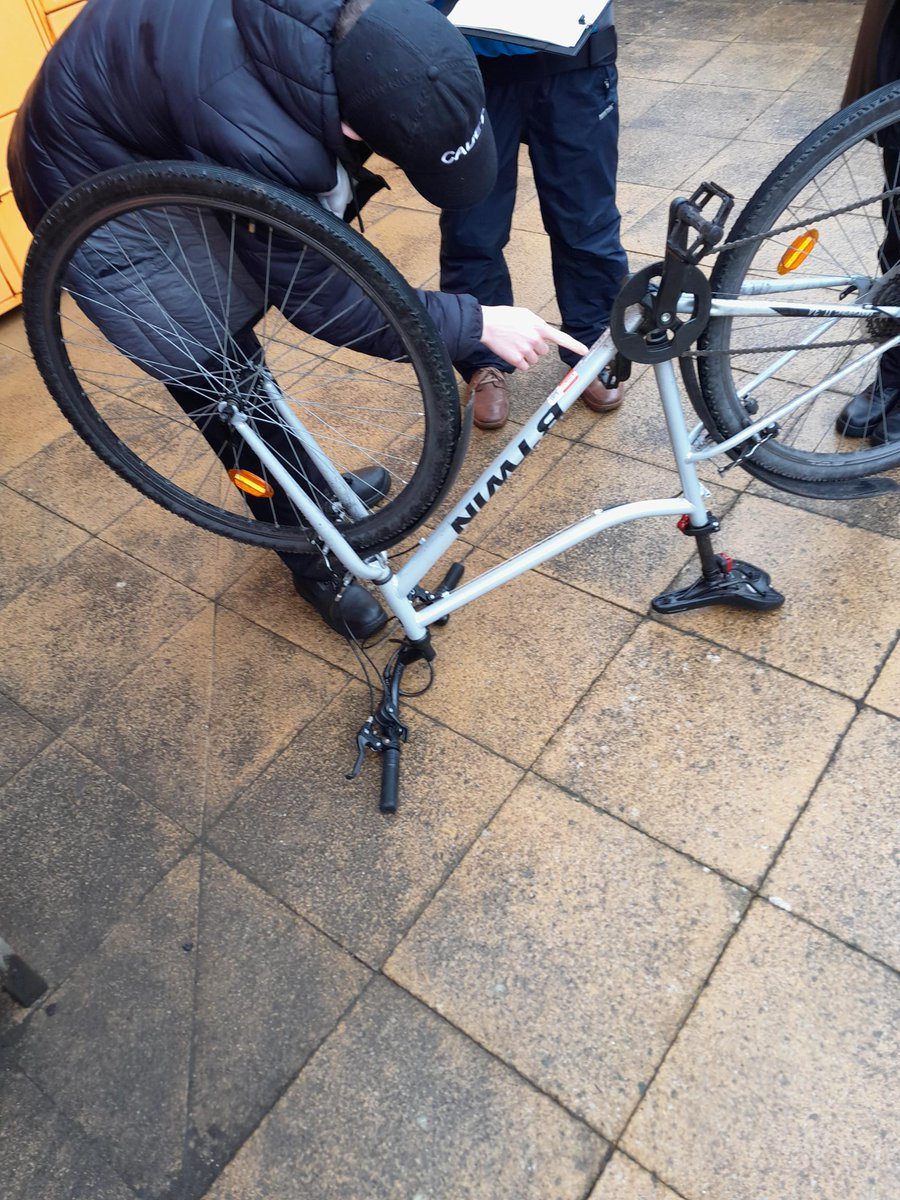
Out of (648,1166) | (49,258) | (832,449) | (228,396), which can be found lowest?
(648,1166)

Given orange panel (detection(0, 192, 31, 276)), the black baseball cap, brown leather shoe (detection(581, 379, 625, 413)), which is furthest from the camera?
orange panel (detection(0, 192, 31, 276))

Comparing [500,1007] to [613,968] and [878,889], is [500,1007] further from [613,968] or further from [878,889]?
[878,889]

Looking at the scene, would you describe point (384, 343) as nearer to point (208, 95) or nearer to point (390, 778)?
point (208, 95)

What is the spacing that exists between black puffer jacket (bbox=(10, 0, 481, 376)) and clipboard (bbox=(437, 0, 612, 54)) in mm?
989

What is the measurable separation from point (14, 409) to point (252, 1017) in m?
2.93

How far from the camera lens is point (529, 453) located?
7.35 ft

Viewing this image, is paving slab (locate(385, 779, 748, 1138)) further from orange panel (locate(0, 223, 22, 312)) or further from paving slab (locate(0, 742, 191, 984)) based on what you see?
orange panel (locate(0, 223, 22, 312))

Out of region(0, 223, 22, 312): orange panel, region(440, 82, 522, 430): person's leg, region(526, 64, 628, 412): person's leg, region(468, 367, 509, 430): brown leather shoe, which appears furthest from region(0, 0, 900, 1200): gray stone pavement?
region(0, 223, 22, 312): orange panel

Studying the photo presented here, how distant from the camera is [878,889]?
6.50ft

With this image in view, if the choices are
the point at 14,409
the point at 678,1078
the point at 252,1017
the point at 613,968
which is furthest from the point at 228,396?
the point at 14,409

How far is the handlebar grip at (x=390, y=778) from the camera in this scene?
2.28m

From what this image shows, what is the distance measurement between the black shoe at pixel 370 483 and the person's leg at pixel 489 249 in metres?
0.40

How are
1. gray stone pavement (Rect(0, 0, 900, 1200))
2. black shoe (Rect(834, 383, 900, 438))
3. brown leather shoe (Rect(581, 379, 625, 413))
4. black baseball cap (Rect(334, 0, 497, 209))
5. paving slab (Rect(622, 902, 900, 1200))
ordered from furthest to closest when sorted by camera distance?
brown leather shoe (Rect(581, 379, 625, 413)) < black shoe (Rect(834, 383, 900, 438)) < gray stone pavement (Rect(0, 0, 900, 1200)) < paving slab (Rect(622, 902, 900, 1200)) < black baseball cap (Rect(334, 0, 497, 209))

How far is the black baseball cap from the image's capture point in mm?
1467
